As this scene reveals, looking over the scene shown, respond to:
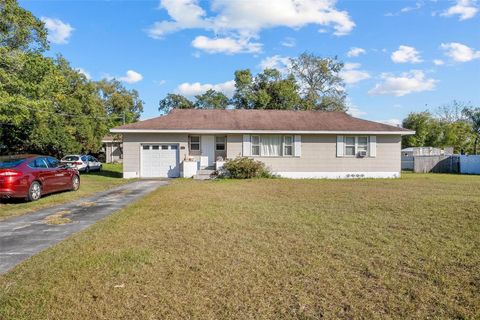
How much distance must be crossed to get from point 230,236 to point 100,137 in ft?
127

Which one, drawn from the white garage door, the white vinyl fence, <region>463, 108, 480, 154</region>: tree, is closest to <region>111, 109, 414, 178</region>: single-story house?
the white garage door

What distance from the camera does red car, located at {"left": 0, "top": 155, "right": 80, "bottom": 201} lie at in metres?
10.8

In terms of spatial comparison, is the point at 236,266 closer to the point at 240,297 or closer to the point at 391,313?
the point at 240,297

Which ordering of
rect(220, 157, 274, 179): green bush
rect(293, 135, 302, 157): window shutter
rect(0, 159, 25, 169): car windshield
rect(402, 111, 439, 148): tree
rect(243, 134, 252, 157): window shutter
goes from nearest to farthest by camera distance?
rect(0, 159, 25, 169): car windshield < rect(220, 157, 274, 179): green bush < rect(243, 134, 252, 157): window shutter < rect(293, 135, 302, 157): window shutter < rect(402, 111, 439, 148): tree

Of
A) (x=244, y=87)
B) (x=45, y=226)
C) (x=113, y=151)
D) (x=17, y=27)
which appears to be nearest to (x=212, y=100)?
(x=244, y=87)

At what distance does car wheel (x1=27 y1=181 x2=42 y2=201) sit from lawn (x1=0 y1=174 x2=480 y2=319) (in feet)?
16.0

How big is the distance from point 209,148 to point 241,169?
3.18 metres

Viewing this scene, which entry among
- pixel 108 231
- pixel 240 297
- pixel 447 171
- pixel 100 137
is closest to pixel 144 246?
pixel 108 231

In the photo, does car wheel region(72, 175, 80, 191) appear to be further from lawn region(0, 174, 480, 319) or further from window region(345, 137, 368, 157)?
window region(345, 137, 368, 157)

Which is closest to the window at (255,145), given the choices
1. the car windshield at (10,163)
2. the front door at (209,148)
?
the front door at (209,148)

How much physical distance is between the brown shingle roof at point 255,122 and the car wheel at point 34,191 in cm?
928

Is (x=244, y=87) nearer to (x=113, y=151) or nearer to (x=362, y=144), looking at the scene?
(x=113, y=151)

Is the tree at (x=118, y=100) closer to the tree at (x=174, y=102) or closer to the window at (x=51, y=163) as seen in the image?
the tree at (x=174, y=102)

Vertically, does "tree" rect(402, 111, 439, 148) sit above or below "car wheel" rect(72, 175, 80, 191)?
above
